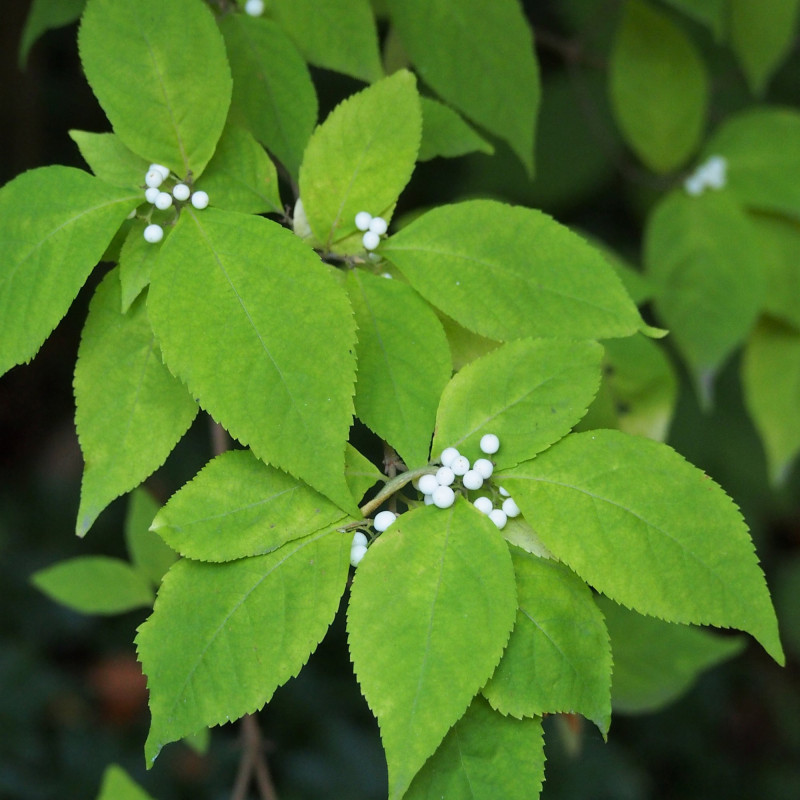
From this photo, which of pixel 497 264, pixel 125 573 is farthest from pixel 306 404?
pixel 125 573

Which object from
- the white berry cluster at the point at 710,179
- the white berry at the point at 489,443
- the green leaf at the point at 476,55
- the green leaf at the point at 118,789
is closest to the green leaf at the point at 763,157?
the white berry cluster at the point at 710,179

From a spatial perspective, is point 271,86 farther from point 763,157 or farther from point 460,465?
point 763,157

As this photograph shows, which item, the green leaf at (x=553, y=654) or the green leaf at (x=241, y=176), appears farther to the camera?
the green leaf at (x=241, y=176)

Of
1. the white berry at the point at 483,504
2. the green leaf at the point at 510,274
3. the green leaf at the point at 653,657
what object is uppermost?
the green leaf at the point at 510,274

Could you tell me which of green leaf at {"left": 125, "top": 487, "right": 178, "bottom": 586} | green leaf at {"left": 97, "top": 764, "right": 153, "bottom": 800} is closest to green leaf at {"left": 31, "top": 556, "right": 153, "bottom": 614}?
green leaf at {"left": 125, "top": 487, "right": 178, "bottom": 586}

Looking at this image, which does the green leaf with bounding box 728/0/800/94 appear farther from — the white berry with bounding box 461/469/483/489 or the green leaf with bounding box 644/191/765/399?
the white berry with bounding box 461/469/483/489

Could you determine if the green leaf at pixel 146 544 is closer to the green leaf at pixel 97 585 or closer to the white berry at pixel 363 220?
the green leaf at pixel 97 585
